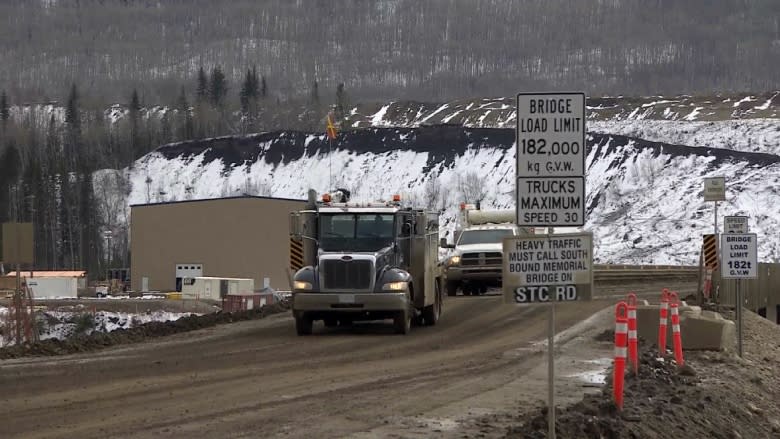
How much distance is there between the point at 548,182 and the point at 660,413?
13.8 ft

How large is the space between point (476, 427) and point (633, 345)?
4637 mm

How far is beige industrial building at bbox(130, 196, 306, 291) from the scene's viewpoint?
262ft

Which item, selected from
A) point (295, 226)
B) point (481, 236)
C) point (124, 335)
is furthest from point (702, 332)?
point (481, 236)

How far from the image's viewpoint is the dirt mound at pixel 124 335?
64.4 ft

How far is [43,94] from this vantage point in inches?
7697

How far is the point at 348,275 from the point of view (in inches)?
886

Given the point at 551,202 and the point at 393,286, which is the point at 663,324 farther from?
the point at 551,202

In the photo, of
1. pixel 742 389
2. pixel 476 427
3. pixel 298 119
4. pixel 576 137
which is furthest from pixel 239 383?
pixel 298 119

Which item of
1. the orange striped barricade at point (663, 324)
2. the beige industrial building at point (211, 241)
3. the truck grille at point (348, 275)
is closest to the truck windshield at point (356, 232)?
the truck grille at point (348, 275)

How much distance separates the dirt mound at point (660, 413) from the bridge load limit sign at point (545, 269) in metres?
1.41

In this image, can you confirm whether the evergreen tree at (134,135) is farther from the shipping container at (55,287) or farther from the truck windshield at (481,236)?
the truck windshield at (481,236)

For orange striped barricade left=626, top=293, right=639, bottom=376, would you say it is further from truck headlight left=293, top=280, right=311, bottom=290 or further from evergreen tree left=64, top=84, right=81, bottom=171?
→ evergreen tree left=64, top=84, right=81, bottom=171

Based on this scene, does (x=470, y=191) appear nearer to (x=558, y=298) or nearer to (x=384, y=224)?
(x=384, y=224)

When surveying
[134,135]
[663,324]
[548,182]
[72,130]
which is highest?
[72,130]
